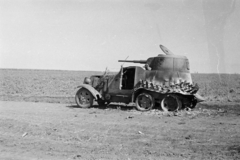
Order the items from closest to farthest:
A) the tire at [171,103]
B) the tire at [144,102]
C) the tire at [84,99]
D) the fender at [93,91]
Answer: the tire at [171,103] < the tire at [144,102] < the fender at [93,91] < the tire at [84,99]

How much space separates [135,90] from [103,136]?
5.83 metres

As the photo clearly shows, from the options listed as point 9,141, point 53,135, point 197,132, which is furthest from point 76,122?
point 197,132

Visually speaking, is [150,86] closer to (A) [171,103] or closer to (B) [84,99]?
(A) [171,103]

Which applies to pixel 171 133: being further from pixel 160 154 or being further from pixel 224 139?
pixel 160 154

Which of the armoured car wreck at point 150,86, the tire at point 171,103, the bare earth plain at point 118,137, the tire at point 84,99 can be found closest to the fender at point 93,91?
the armoured car wreck at point 150,86

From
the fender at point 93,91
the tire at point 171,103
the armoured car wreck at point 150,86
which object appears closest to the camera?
the tire at point 171,103

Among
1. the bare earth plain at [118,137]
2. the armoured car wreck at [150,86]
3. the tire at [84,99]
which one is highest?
the armoured car wreck at [150,86]

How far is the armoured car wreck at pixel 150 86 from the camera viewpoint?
1368cm

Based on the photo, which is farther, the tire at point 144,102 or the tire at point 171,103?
the tire at point 144,102

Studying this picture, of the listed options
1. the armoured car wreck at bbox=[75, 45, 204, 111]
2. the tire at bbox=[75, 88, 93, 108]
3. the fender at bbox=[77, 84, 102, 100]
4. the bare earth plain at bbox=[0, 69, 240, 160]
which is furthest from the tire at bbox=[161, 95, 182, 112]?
the tire at bbox=[75, 88, 93, 108]

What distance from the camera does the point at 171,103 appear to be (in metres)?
13.7

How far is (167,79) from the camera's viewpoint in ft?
46.6

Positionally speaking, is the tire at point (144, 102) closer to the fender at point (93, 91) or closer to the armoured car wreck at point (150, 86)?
the armoured car wreck at point (150, 86)

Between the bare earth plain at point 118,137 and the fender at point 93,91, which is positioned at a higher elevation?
the fender at point 93,91
